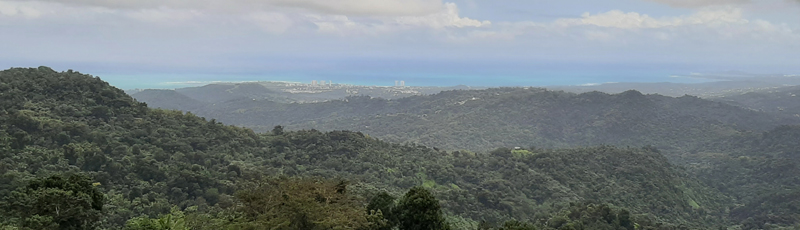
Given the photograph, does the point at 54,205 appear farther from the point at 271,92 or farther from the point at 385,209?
the point at 271,92

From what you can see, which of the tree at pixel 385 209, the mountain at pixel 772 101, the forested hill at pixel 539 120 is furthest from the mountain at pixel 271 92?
the tree at pixel 385 209

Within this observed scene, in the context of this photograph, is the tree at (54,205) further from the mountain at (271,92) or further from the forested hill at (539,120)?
the mountain at (271,92)

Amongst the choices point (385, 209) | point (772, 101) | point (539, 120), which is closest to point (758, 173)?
point (539, 120)

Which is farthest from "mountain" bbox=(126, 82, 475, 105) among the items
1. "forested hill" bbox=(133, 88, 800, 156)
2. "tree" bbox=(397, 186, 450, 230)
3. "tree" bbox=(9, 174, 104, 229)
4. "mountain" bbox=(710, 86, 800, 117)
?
"tree" bbox=(397, 186, 450, 230)

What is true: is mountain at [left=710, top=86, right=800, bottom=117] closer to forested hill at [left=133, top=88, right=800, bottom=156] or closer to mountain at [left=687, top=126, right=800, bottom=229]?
forested hill at [left=133, top=88, right=800, bottom=156]

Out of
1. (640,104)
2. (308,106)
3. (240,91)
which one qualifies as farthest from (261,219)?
(240,91)

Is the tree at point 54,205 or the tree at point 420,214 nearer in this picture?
the tree at point 54,205
